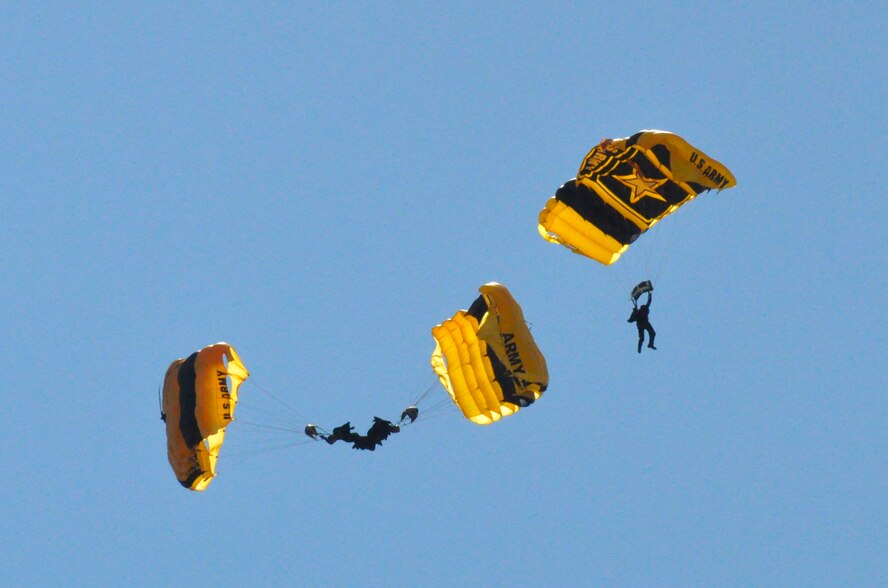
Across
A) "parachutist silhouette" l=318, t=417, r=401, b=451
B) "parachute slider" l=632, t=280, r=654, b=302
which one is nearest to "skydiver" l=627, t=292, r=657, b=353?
"parachute slider" l=632, t=280, r=654, b=302

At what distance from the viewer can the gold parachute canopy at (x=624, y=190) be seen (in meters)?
35.7

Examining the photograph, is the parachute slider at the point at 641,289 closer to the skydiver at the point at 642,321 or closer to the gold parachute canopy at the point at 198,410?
the skydiver at the point at 642,321

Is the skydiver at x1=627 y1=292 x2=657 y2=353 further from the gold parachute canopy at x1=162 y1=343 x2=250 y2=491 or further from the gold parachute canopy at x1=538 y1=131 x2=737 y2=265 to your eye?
the gold parachute canopy at x1=162 y1=343 x2=250 y2=491

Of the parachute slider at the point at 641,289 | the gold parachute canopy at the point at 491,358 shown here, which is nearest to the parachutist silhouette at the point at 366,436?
the gold parachute canopy at the point at 491,358

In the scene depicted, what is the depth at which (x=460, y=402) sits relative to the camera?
35594 mm

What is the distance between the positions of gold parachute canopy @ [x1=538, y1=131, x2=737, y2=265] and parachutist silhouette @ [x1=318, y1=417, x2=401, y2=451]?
5143 mm

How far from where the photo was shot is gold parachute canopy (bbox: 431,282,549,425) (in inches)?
1373

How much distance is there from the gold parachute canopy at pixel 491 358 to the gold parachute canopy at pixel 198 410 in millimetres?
4128

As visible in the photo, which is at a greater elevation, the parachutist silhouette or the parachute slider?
the parachute slider

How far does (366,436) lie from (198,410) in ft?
10.2

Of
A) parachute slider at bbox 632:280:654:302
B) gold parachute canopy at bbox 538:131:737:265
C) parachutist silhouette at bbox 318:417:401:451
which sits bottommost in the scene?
parachutist silhouette at bbox 318:417:401:451

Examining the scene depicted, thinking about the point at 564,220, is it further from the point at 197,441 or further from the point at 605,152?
the point at 197,441

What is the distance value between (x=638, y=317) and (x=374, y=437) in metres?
5.93

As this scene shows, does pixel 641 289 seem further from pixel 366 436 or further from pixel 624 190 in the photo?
pixel 366 436
